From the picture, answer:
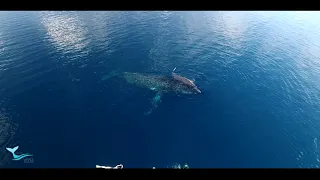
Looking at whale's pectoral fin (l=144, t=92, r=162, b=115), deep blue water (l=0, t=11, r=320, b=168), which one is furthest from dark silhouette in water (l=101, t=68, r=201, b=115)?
deep blue water (l=0, t=11, r=320, b=168)

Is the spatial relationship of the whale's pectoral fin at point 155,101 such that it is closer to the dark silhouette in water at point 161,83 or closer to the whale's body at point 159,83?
the dark silhouette in water at point 161,83

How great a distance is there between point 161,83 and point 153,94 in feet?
13.9

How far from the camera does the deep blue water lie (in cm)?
4500

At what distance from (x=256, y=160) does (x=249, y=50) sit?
148 feet

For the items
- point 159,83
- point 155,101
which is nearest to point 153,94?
point 155,101

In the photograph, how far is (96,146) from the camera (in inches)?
1785

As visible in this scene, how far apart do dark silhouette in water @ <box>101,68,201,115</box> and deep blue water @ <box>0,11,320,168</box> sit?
174cm

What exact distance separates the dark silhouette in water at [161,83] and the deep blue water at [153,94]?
1.74 meters

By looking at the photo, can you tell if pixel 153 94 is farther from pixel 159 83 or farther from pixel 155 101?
pixel 159 83

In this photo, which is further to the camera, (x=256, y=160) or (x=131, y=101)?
(x=131, y=101)

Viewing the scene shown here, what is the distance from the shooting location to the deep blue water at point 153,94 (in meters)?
45.0

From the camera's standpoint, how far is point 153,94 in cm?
5812
